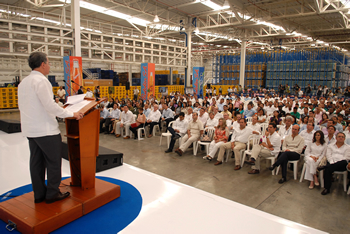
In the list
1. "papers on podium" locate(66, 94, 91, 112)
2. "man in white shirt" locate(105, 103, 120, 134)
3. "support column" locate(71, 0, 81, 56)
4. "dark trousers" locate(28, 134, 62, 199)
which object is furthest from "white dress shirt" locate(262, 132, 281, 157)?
"support column" locate(71, 0, 81, 56)

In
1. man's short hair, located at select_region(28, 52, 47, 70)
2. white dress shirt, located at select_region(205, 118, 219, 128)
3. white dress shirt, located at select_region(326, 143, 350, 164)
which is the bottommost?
white dress shirt, located at select_region(326, 143, 350, 164)

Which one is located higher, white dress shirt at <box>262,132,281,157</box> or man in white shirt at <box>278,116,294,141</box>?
man in white shirt at <box>278,116,294,141</box>

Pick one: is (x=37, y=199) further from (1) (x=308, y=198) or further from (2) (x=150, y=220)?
(1) (x=308, y=198)


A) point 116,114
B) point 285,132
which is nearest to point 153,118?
point 116,114

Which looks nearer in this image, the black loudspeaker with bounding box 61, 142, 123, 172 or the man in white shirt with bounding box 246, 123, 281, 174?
the black loudspeaker with bounding box 61, 142, 123, 172

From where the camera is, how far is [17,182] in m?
3.24

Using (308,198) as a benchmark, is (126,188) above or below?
above

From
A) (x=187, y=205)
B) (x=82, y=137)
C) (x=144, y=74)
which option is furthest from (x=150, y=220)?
(x=144, y=74)

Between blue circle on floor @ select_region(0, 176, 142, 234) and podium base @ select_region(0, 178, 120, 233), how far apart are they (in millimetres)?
56

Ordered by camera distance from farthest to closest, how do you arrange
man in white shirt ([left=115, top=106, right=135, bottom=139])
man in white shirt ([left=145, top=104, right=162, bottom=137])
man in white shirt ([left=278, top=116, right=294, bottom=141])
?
man in white shirt ([left=145, top=104, right=162, bottom=137]), man in white shirt ([left=115, top=106, right=135, bottom=139]), man in white shirt ([left=278, top=116, right=294, bottom=141])

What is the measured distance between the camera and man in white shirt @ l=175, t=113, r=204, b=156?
570 centimetres

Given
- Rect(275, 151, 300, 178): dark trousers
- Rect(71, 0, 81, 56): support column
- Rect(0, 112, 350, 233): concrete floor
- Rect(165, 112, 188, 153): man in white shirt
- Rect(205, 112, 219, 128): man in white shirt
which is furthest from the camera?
Rect(71, 0, 81, 56): support column

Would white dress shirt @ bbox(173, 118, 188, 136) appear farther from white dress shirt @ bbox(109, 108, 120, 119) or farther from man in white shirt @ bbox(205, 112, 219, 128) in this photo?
white dress shirt @ bbox(109, 108, 120, 119)

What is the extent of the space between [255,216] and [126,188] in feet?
5.47
